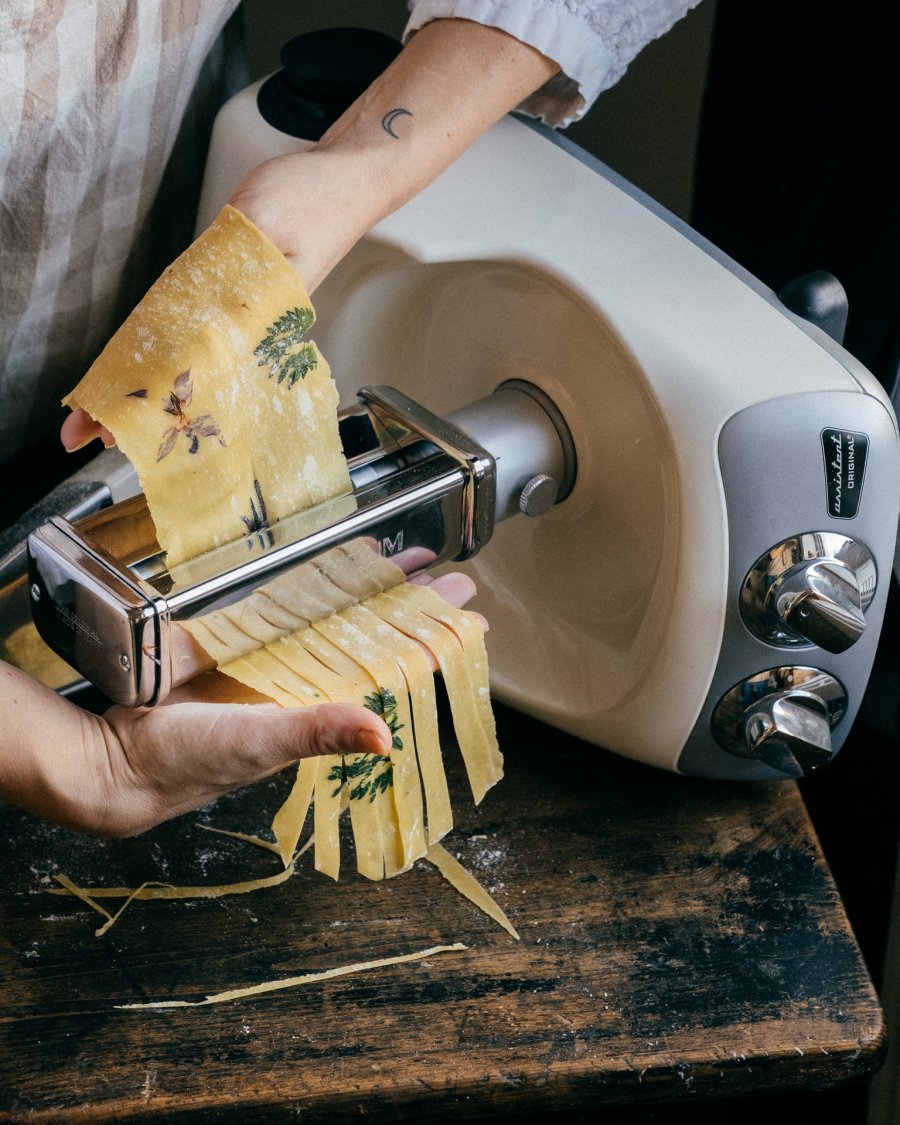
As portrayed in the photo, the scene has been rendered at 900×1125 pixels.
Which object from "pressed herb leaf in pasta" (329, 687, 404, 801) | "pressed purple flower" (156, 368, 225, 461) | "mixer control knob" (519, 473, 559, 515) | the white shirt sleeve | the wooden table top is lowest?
the wooden table top

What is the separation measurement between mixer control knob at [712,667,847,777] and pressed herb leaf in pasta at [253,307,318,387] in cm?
28

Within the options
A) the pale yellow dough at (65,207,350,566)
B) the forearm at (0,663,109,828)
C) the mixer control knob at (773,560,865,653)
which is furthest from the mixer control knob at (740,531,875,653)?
the forearm at (0,663,109,828)

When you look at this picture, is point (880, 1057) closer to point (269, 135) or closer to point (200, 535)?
point (200, 535)

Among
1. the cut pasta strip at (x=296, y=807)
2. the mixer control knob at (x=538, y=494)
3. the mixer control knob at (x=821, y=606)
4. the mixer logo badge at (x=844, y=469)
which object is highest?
the mixer logo badge at (x=844, y=469)

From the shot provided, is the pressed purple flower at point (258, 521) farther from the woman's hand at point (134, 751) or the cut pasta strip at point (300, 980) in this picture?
the cut pasta strip at point (300, 980)

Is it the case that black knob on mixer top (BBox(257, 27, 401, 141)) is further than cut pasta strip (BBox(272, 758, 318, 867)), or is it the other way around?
black knob on mixer top (BBox(257, 27, 401, 141))

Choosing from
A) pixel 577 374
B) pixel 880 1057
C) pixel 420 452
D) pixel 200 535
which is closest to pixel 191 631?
pixel 200 535

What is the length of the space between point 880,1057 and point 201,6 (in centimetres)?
71

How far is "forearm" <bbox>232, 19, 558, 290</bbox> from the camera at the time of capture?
2.04 ft

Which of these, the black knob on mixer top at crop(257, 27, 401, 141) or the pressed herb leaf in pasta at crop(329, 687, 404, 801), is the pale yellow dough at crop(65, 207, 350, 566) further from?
the black knob on mixer top at crop(257, 27, 401, 141)

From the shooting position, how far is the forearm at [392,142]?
62cm

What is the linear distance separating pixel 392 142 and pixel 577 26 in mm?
134

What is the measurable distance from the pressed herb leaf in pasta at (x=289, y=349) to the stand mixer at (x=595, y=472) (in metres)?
0.07

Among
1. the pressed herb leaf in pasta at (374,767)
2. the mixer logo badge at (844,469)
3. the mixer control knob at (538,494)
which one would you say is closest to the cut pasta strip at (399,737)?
the pressed herb leaf in pasta at (374,767)
